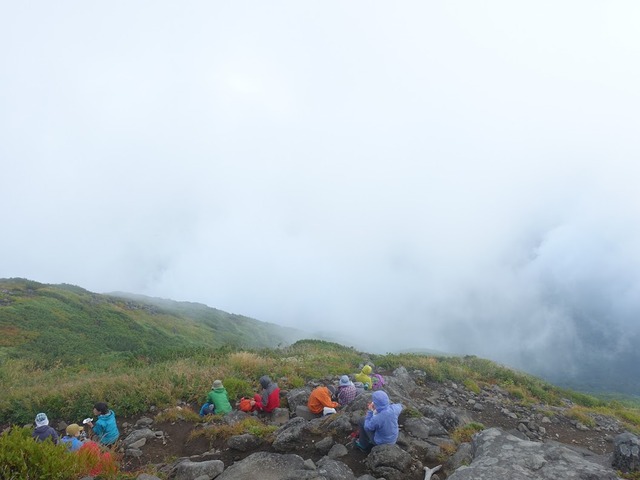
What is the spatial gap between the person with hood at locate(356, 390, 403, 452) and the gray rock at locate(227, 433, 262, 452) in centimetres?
267

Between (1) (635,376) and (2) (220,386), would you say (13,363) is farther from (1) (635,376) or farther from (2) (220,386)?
(1) (635,376)

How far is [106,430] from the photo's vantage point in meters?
12.0

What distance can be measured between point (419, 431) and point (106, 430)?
30.6 ft

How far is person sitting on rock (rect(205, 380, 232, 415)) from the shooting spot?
1359cm

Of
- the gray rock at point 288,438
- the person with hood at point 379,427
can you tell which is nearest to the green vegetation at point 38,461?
the gray rock at point 288,438

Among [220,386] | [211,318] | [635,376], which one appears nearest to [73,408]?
[220,386]

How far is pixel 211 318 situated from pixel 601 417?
7339 cm

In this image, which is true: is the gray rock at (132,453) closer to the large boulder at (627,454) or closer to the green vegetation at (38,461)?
the green vegetation at (38,461)

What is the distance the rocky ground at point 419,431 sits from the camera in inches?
377

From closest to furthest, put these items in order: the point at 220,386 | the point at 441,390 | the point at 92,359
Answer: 1. the point at 220,386
2. the point at 441,390
3. the point at 92,359

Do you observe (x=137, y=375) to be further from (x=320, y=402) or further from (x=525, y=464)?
(x=525, y=464)

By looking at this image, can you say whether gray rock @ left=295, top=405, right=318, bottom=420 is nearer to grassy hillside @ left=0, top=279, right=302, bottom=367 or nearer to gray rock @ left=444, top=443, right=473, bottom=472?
gray rock @ left=444, top=443, right=473, bottom=472

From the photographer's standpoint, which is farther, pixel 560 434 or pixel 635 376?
pixel 635 376

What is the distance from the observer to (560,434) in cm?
1580
